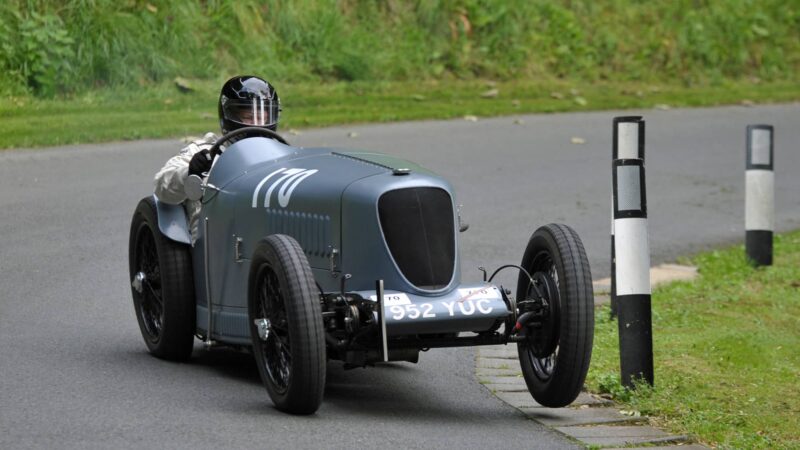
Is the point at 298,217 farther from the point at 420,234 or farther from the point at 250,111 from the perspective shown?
the point at 250,111

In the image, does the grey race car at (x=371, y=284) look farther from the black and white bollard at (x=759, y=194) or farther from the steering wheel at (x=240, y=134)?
the black and white bollard at (x=759, y=194)

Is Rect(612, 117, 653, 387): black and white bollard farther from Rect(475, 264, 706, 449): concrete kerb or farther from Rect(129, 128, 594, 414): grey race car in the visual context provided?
Rect(129, 128, 594, 414): grey race car

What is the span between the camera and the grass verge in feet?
46.0

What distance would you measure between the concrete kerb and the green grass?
4.4 inches

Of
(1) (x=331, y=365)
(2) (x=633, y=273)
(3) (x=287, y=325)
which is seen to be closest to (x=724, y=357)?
(2) (x=633, y=273)

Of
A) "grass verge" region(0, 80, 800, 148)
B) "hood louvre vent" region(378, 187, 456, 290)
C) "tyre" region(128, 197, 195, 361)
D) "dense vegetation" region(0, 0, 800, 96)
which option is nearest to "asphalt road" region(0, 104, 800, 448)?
"tyre" region(128, 197, 195, 361)

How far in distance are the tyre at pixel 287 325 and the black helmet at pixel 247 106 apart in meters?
1.46

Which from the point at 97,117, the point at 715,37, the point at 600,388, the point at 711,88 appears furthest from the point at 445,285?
the point at 715,37

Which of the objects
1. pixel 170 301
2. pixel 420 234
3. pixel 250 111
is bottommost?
pixel 170 301

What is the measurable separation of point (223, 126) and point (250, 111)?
204 mm

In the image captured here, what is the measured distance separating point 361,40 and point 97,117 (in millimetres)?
5528

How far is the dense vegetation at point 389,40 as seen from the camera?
624 inches

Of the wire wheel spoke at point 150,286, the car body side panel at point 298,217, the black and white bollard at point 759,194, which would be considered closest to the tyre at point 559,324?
the car body side panel at point 298,217

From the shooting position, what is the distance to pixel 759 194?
10258 mm
